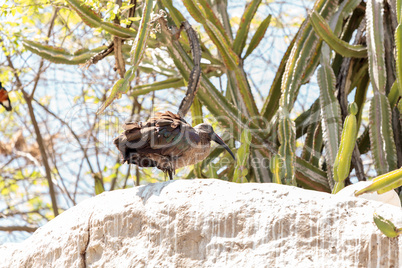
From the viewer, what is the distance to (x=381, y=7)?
5133 millimetres

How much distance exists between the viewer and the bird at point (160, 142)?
4.00 metres

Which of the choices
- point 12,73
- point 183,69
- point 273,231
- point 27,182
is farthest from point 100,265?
point 27,182

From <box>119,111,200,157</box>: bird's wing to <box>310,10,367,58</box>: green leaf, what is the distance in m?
1.69

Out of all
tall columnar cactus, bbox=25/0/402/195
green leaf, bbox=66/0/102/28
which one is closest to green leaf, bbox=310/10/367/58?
tall columnar cactus, bbox=25/0/402/195

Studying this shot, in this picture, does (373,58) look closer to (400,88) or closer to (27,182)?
(400,88)

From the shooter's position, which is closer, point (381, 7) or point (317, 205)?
point (317, 205)

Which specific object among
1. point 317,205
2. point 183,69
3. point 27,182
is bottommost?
point 317,205

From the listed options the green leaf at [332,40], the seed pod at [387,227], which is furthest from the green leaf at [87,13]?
the seed pod at [387,227]

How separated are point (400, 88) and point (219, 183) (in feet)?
6.90

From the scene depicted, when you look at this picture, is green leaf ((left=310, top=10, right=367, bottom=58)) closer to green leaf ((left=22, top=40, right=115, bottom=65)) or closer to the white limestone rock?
the white limestone rock

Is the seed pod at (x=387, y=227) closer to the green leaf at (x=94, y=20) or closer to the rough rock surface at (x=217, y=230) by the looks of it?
the rough rock surface at (x=217, y=230)

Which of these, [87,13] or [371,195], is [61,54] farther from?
[371,195]

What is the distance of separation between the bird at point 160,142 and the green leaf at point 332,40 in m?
1.55

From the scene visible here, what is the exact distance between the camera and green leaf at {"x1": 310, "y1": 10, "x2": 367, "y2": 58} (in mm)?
4949
